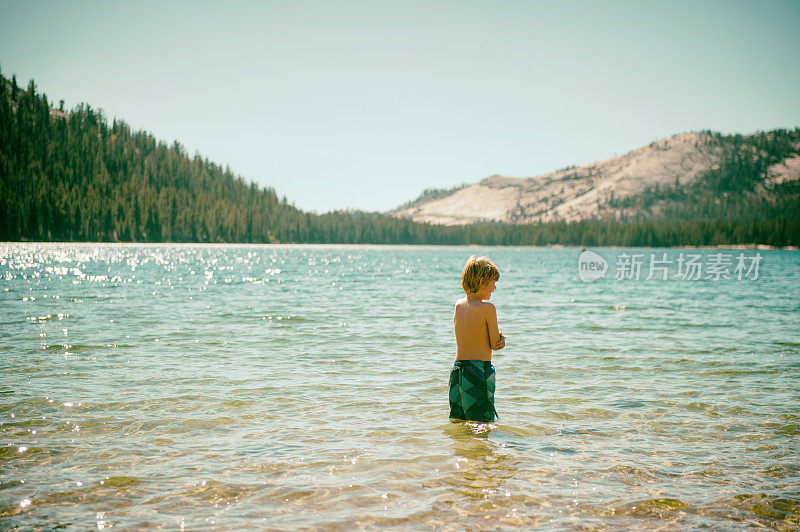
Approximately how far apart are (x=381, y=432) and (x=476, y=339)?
7.20ft

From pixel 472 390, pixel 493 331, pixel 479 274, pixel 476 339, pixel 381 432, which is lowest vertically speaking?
pixel 381 432

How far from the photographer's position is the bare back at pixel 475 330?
8703 millimetres

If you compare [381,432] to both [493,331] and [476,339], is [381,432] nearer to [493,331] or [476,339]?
[476,339]

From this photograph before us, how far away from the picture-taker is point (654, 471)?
765cm

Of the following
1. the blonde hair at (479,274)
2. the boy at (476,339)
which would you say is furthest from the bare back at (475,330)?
the blonde hair at (479,274)

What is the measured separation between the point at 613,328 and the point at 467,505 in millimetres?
19005

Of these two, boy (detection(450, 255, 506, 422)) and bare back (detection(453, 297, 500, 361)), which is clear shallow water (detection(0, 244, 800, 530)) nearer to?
boy (detection(450, 255, 506, 422))

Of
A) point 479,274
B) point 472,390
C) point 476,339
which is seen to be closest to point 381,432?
point 472,390

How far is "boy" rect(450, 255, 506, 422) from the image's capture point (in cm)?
866

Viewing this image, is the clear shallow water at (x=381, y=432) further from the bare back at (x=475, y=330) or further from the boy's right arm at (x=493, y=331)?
the boy's right arm at (x=493, y=331)

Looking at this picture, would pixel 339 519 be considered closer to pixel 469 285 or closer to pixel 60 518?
pixel 60 518

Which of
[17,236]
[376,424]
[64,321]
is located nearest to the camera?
[376,424]

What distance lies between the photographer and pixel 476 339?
347 inches

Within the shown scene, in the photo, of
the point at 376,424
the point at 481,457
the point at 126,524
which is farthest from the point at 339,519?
the point at 376,424
